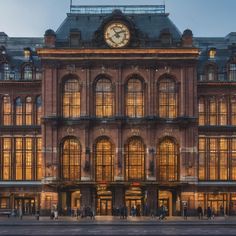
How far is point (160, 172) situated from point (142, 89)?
37.2ft

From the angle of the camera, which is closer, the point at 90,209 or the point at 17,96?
the point at 90,209

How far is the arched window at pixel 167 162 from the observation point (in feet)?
329

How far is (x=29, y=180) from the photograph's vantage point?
10331 centimetres

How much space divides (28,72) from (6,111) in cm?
643

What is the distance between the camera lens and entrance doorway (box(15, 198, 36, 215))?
103 metres

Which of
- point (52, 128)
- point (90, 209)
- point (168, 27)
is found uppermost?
point (168, 27)

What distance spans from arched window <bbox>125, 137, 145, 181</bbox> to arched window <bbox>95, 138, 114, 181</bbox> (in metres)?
2.26

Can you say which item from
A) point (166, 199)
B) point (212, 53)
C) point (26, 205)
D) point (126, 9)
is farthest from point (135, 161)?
point (126, 9)

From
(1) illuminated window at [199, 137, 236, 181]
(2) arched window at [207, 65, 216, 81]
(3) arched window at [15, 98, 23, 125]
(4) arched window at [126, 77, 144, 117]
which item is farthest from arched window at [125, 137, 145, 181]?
(3) arched window at [15, 98, 23, 125]

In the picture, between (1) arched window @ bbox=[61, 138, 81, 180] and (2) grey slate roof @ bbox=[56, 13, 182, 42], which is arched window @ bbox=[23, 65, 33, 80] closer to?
(2) grey slate roof @ bbox=[56, 13, 182, 42]

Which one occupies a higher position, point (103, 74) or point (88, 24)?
point (88, 24)

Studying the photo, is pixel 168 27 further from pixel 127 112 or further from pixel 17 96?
pixel 17 96

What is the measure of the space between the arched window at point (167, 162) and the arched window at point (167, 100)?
3555mm

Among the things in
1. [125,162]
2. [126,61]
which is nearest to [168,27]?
[126,61]
